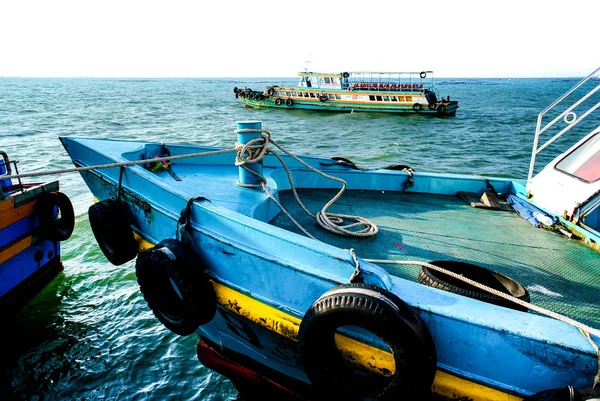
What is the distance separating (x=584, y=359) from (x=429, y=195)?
401 cm

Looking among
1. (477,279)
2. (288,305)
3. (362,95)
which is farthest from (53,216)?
(362,95)

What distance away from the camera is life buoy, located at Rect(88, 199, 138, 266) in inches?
154

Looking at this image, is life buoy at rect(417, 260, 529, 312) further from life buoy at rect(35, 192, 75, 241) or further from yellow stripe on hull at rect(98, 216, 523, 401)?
life buoy at rect(35, 192, 75, 241)

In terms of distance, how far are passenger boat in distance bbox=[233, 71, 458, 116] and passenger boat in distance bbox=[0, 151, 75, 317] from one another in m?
31.8

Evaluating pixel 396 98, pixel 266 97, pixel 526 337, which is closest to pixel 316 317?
pixel 526 337

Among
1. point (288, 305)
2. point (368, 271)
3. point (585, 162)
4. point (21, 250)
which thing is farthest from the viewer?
point (21, 250)

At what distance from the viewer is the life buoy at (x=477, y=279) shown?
2.76 metres

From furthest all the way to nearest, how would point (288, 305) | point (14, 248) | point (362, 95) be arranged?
1. point (362, 95)
2. point (14, 248)
3. point (288, 305)

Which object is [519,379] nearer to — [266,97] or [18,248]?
[18,248]

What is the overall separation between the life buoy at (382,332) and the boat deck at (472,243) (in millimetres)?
1264

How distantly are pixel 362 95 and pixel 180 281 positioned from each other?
112 feet

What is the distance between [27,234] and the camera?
17.6 feet

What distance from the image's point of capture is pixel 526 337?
220 centimetres

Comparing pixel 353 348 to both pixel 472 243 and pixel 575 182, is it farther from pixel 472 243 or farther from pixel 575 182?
pixel 575 182
